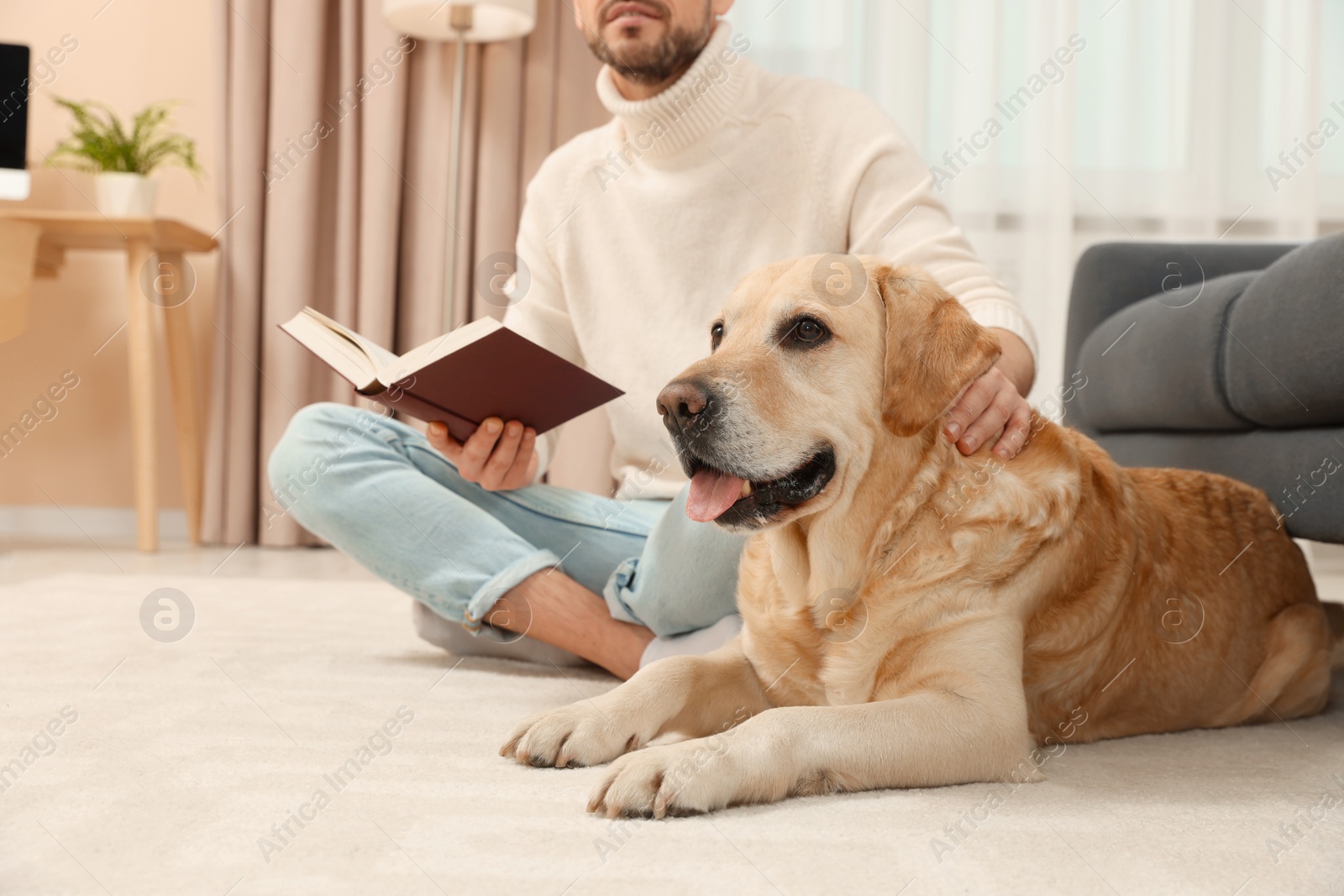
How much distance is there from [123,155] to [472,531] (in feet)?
8.94

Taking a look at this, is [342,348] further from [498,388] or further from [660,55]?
[660,55]

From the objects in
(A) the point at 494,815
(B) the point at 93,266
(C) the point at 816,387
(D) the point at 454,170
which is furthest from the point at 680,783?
(B) the point at 93,266

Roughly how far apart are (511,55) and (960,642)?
3.27 meters

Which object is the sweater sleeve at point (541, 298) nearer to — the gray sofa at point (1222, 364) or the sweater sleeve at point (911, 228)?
the sweater sleeve at point (911, 228)

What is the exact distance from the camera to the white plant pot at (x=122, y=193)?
11.8ft

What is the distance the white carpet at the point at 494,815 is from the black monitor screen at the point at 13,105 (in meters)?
2.69

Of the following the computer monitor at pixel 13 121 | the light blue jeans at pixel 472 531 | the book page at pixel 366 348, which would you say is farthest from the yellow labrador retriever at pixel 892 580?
the computer monitor at pixel 13 121

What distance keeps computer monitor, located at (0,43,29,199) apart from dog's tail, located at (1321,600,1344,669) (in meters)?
3.87

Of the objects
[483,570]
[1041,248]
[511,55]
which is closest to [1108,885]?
[483,570]

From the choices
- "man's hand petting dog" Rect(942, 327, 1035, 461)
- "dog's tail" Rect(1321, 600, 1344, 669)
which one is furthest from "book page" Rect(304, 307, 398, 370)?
"dog's tail" Rect(1321, 600, 1344, 669)

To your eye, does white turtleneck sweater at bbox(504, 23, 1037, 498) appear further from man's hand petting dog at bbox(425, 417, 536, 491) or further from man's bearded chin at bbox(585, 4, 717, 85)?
man's hand petting dog at bbox(425, 417, 536, 491)

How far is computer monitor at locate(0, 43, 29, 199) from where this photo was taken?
3576mm

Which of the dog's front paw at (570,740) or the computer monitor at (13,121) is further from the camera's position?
the computer monitor at (13,121)

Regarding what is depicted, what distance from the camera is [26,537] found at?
396 cm
